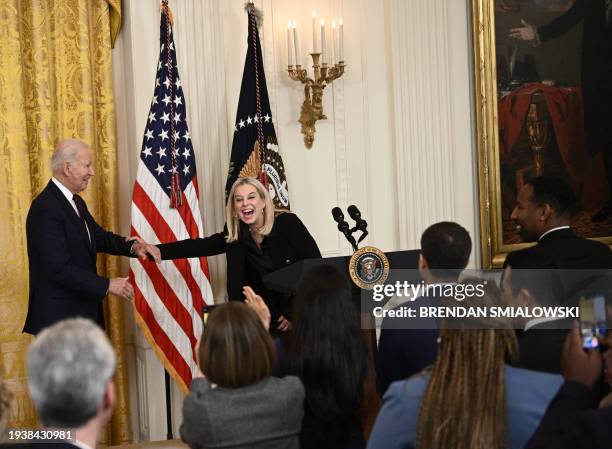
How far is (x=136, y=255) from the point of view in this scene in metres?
5.80

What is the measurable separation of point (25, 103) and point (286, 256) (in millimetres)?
2177

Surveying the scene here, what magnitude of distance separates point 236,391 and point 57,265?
292cm

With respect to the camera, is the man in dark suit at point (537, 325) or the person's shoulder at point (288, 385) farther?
the man in dark suit at point (537, 325)

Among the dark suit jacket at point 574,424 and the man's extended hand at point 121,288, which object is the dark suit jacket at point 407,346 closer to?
the dark suit jacket at point 574,424

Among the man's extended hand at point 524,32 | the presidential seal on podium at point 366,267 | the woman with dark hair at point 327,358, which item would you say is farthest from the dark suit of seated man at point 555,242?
the man's extended hand at point 524,32

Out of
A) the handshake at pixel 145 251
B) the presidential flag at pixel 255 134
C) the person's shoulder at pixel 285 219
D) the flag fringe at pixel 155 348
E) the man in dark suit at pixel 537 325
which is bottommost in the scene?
the flag fringe at pixel 155 348

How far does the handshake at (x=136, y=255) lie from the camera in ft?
18.1

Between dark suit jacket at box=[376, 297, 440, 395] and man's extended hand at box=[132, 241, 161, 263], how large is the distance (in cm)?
251

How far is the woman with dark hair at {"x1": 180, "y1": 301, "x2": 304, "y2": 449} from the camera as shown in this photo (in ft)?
9.14

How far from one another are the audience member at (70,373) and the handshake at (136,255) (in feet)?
11.6

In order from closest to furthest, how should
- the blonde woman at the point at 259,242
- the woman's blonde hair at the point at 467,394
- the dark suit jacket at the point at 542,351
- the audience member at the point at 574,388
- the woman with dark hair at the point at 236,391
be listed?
the audience member at the point at 574,388
the woman's blonde hair at the point at 467,394
the woman with dark hair at the point at 236,391
the dark suit jacket at the point at 542,351
the blonde woman at the point at 259,242

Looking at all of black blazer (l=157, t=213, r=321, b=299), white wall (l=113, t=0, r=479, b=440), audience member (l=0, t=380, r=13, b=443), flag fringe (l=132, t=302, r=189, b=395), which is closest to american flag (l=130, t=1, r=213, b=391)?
flag fringe (l=132, t=302, r=189, b=395)

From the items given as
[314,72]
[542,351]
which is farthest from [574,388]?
[314,72]

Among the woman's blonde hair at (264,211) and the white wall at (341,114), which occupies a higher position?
the white wall at (341,114)
